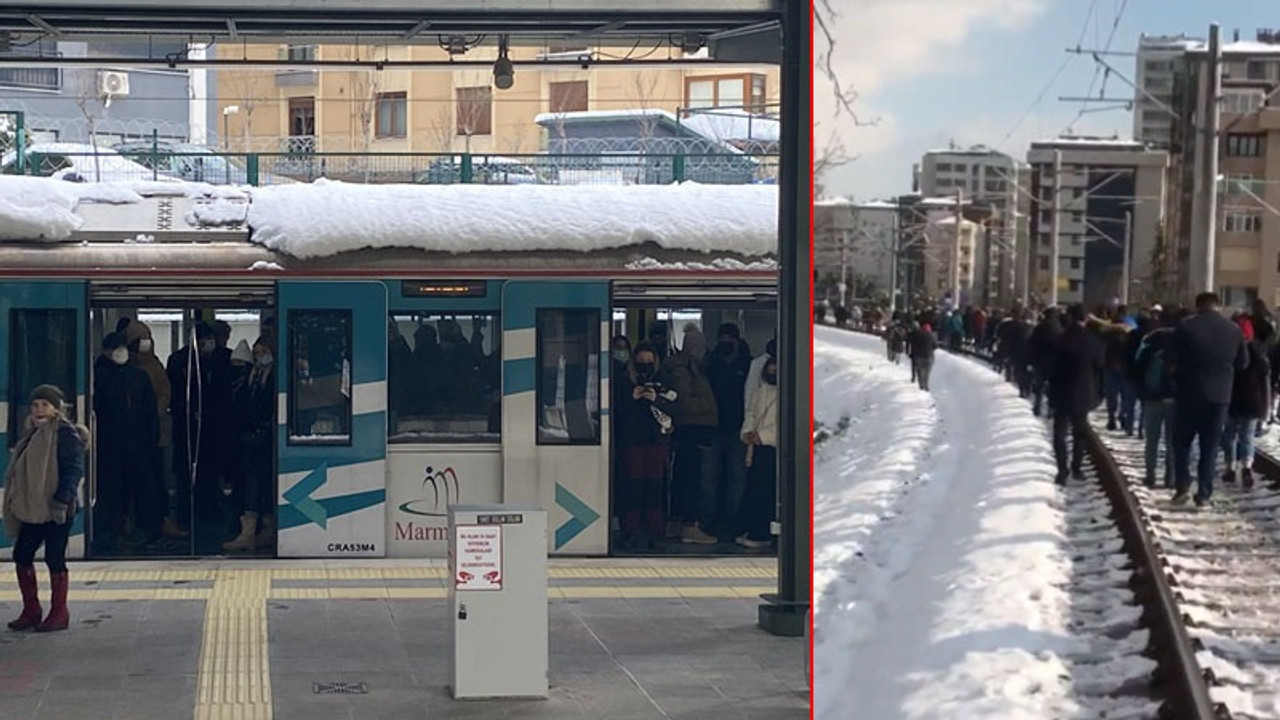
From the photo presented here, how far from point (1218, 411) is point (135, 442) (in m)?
8.22

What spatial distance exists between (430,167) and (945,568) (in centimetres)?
1001

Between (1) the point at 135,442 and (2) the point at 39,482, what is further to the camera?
(1) the point at 135,442

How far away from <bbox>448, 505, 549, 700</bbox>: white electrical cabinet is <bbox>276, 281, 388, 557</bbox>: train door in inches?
134

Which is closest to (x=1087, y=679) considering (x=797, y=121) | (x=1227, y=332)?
(x=1227, y=332)

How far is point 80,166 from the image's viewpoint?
11.8m

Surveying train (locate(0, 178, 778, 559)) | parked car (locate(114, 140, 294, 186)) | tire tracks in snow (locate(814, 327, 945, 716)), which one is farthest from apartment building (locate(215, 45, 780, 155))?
tire tracks in snow (locate(814, 327, 945, 716))

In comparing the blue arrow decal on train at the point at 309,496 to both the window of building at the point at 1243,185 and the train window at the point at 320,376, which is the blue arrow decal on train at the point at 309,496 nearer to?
the train window at the point at 320,376

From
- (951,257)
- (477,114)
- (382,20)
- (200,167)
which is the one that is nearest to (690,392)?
(382,20)

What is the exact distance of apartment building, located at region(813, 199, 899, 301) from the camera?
258 centimetres

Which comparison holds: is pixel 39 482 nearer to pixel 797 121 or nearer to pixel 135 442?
pixel 135 442

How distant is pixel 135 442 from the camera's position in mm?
9875

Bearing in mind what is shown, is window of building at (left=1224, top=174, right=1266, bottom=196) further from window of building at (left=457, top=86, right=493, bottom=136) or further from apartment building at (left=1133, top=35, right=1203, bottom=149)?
window of building at (left=457, top=86, right=493, bottom=136)

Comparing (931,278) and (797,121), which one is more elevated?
(797,121)

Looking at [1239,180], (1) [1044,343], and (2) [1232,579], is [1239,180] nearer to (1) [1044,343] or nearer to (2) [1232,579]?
(1) [1044,343]
